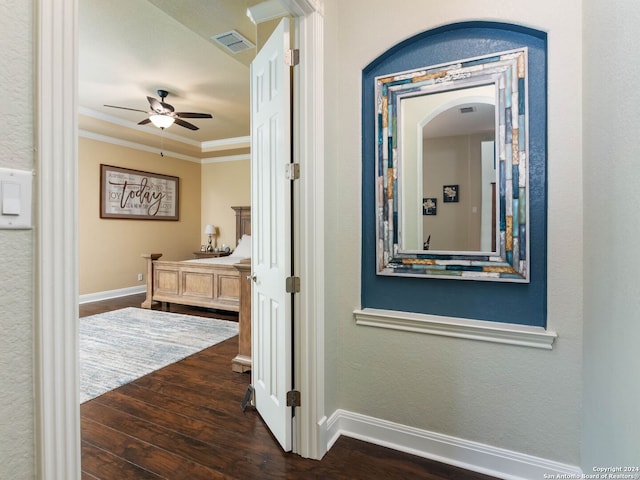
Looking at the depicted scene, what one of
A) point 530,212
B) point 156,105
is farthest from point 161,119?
point 530,212

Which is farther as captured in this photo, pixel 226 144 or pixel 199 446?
pixel 226 144

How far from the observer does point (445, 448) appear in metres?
1.71

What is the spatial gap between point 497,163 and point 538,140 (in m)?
0.19

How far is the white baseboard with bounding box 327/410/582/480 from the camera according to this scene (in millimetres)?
1550

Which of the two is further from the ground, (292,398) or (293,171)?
(293,171)

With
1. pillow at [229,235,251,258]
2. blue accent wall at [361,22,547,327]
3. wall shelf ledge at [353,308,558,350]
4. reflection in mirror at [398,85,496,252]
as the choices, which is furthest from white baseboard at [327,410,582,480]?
pillow at [229,235,251,258]

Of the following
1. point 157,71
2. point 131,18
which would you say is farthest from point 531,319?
point 157,71

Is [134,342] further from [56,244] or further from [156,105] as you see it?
[56,244]

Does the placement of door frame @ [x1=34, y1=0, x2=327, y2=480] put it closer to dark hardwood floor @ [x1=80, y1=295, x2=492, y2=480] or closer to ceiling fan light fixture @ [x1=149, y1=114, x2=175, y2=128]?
dark hardwood floor @ [x1=80, y1=295, x2=492, y2=480]

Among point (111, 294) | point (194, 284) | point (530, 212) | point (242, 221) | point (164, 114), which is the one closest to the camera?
point (530, 212)

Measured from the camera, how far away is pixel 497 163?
1.62m

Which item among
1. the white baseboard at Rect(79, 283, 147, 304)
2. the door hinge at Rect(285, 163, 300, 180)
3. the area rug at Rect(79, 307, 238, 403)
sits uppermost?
the door hinge at Rect(285, 163, 300, 180)

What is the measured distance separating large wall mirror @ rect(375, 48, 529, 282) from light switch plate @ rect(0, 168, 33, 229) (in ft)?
4.90

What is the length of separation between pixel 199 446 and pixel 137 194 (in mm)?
5285
